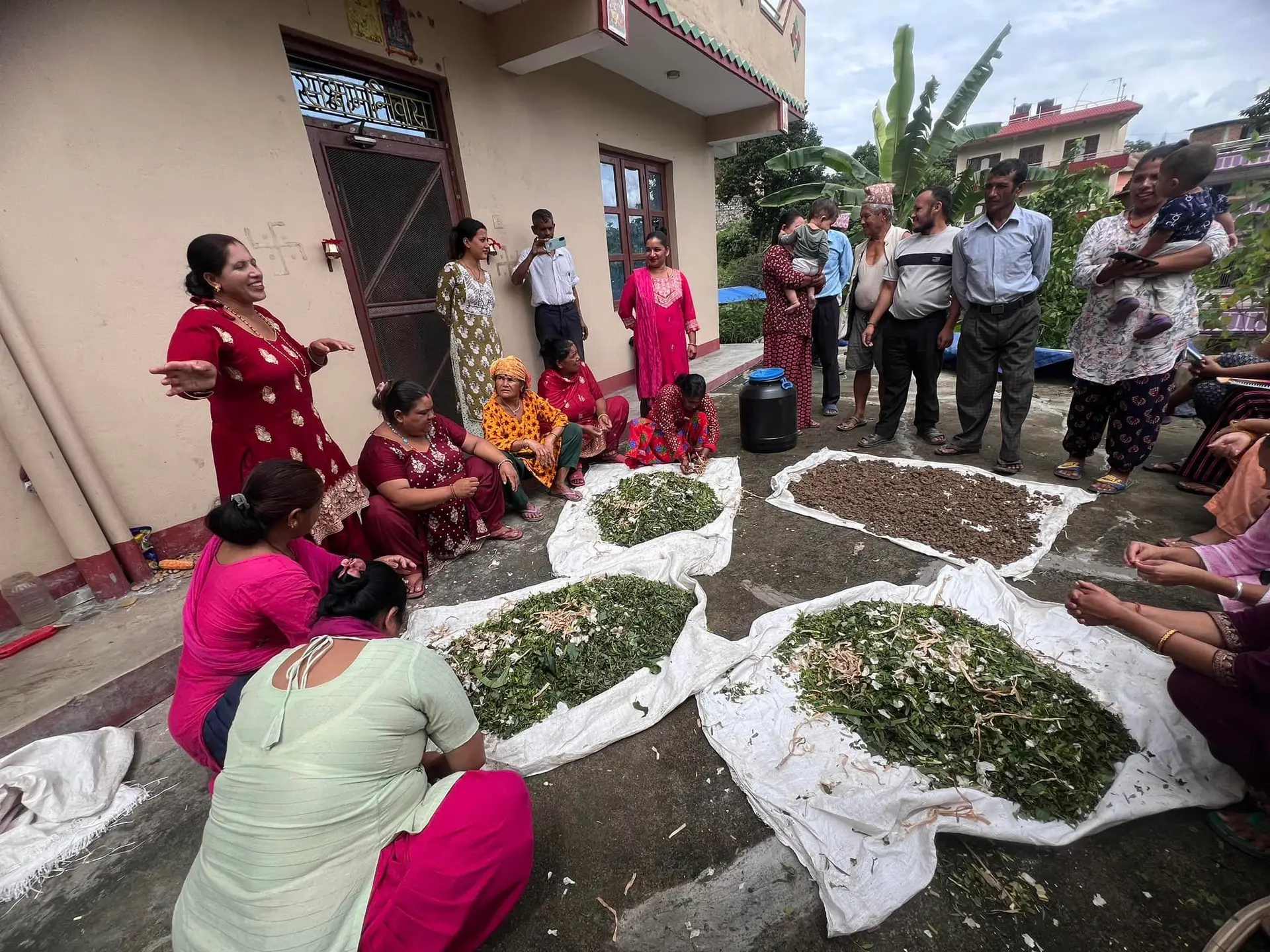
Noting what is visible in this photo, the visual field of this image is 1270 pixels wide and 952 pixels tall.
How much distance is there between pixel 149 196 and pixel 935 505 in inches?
178

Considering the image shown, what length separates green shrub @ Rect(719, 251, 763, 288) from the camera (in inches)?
558

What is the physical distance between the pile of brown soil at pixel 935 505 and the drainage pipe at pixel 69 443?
373 cm

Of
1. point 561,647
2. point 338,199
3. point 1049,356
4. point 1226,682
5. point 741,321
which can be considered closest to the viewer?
point 1226,682

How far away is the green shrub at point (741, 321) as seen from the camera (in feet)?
33.5

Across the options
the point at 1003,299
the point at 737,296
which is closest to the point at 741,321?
the point at 737,296

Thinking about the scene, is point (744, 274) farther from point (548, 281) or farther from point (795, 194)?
point (548, 281)

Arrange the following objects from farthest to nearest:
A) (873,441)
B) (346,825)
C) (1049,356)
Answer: (1049,356), (873,441), (346,825)

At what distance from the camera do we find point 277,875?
3.34 ft

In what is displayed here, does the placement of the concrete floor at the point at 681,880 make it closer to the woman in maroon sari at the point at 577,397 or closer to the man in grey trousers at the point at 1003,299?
the woman in maroon sari at the point at 577,397

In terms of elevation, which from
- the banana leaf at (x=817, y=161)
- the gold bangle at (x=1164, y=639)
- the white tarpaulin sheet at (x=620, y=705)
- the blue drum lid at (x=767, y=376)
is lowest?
the white tarpaulin sheet at (x=620, y=705)

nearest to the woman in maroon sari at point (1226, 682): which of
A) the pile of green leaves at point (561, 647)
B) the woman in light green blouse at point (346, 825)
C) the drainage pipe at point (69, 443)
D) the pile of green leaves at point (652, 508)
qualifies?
the pile of green leaves at point (561, 647)

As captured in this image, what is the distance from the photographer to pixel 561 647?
208cm

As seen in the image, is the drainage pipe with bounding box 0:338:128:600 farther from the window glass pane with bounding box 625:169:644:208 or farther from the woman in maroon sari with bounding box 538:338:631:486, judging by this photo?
the window glass pane with bounding box 625:169:644:208

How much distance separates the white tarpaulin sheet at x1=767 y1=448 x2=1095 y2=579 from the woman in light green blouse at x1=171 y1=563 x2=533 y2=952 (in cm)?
238
